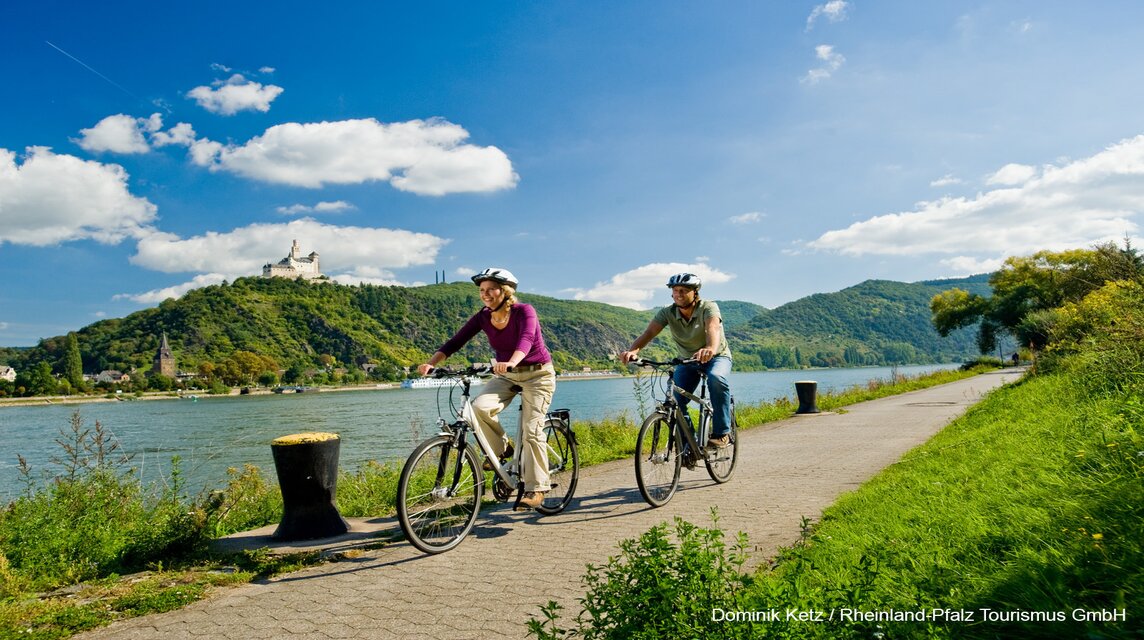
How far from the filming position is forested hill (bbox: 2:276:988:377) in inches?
3957

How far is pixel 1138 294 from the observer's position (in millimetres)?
8148

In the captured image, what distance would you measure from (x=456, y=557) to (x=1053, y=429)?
18.5ft

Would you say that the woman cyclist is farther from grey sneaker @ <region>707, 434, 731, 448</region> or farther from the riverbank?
the riverbank

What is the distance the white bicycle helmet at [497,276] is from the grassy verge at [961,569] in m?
2.61

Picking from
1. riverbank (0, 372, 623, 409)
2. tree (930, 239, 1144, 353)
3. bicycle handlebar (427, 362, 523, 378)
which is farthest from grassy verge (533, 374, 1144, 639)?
riverbank (0, 372, 623, 409)

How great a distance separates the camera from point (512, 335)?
576 centimetres

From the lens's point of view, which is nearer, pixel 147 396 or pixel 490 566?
pixel 490 566

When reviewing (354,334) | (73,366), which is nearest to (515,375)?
(73,366)

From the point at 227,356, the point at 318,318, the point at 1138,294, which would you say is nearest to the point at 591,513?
the point at 1138,294

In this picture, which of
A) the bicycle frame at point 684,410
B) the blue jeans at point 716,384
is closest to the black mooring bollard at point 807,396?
the blue jeans at point 716,384

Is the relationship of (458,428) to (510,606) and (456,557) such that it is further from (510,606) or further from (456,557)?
(510,606)

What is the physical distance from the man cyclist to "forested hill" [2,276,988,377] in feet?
179

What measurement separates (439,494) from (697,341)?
132 inches

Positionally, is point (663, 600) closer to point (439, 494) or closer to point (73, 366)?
point (439, 494)
